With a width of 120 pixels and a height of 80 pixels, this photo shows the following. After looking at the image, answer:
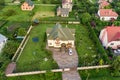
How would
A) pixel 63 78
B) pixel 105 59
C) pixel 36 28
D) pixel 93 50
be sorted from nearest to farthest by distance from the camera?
1. pixel 63 78
2. pixel 105 59
3. pixel 93 50
4. pixel 36 28

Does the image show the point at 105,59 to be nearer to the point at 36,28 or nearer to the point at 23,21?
the point at 36,28

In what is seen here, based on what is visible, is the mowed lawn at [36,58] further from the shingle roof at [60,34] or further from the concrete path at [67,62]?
the shingle roof at [60,34]

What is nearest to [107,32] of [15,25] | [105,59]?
[105,59]

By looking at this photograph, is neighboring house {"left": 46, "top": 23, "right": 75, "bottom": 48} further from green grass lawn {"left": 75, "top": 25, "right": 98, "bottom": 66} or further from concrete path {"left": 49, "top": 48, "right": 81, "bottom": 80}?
green grass lawn {"left": 75, "top": 25, "right": 98, "bottom": 66}

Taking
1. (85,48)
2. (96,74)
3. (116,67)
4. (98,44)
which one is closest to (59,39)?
(85,48)

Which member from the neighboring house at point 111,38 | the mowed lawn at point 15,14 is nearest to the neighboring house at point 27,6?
the mowed lawn at point 15,14
